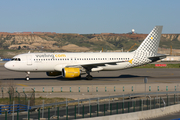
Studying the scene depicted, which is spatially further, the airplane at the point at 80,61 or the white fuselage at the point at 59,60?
Result: the white fuselage at the point at 59,60

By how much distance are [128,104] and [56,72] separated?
2783cm

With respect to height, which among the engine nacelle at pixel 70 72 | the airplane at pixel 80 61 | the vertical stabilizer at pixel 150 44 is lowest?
the engine nacelle at pixel 70 72

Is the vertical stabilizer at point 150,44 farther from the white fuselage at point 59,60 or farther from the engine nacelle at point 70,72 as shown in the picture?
the engine nacelle at point 70,72

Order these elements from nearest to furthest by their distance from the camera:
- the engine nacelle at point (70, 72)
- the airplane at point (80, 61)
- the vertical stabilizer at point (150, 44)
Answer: the engine nacelle at point (70, 72) → the airplane at point (80, 61) → the vertical stabilizer at point (150, 44)

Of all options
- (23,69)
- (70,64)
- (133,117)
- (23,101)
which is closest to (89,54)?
(70,64)

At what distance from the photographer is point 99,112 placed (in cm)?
2097

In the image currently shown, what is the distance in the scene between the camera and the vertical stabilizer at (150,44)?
50.6m

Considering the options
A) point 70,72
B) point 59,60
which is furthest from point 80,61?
point 70,72

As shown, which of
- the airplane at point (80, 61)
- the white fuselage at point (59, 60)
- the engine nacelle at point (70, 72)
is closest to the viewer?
the engine nacelle at point (70, 72)

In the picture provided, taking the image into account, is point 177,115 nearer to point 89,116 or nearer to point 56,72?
point 89,116

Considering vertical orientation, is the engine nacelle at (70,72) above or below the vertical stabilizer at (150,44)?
below

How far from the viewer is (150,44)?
51.0m

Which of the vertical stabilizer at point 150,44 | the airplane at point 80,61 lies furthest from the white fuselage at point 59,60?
the vertical stabilizer at point 150,44

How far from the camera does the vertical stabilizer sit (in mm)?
50594
